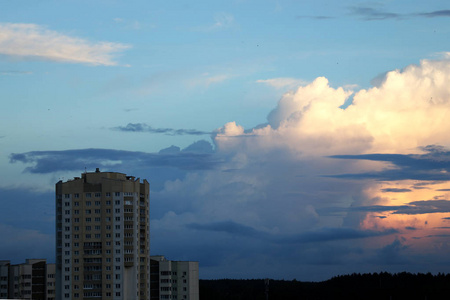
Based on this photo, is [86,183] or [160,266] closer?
[86,183]

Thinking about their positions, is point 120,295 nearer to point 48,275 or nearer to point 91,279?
point 91,279

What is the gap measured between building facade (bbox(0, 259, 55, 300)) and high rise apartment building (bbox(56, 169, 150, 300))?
886 cm

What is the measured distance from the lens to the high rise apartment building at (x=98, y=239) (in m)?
175

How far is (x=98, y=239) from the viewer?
177 m

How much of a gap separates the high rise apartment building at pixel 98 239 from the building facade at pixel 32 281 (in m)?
8.86

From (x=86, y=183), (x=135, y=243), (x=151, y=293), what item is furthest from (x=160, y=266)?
(x=86, y=183)

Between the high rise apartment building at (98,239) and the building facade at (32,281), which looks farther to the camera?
the building facade at (32,281)

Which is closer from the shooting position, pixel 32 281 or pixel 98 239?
pixel 98 239

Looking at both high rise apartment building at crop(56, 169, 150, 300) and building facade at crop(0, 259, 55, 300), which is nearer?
high rise apartment building at crop(56, 169, 150, 300)

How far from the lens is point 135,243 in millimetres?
178125

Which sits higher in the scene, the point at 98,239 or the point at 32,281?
the point at 98,239

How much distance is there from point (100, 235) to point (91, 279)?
11069 mm

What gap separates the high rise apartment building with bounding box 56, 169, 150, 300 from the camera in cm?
17500

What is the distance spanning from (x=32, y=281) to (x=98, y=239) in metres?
28.2
